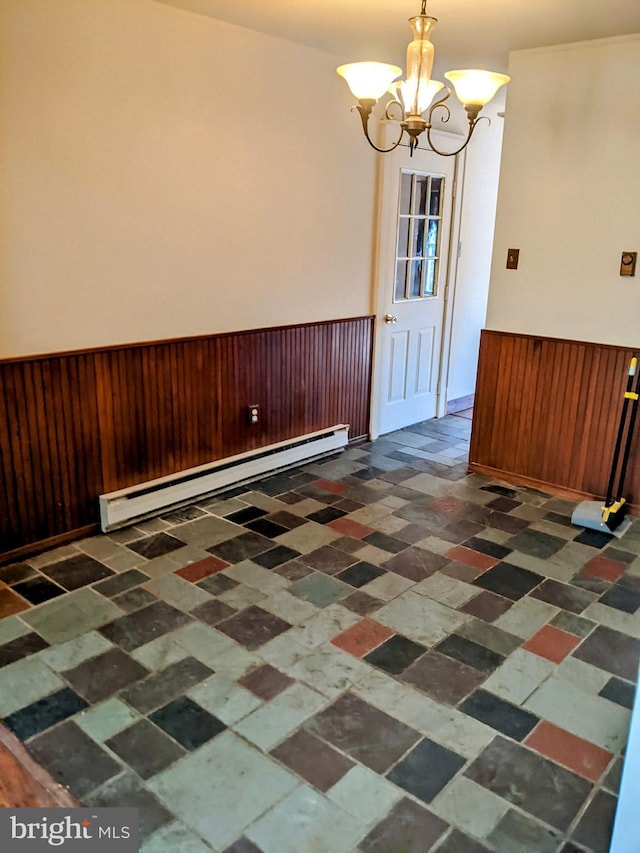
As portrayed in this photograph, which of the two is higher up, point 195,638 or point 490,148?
point 490,148

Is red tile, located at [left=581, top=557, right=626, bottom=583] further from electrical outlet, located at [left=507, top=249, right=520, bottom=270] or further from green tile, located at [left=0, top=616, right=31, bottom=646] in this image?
green tile, located at [left=0, top=616, right=31, bottom=646]

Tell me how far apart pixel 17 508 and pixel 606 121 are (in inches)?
140

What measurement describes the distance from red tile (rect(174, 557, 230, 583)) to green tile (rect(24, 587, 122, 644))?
0.36 m

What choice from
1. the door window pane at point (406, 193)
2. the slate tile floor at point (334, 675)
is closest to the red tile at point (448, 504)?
the slate tile floor at point (334, 675)

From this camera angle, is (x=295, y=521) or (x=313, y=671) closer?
(x=313, y=671)

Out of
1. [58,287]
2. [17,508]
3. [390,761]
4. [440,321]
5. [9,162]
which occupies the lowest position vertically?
[390,761]

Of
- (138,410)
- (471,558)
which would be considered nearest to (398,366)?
(471,558)

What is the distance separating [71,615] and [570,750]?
1897 millimetres

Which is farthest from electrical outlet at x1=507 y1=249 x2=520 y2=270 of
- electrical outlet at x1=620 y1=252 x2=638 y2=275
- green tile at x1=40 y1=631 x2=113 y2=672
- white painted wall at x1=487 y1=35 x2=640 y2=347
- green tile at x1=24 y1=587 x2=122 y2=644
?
green tile at x1=40 y1=631 x2=113 y2=672

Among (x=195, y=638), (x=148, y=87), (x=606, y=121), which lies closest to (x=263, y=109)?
(x=148, y=87)

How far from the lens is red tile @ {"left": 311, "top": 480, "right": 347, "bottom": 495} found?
410 centimetres

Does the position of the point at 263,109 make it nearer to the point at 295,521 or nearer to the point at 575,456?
the point at 295,521

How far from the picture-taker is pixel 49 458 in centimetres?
319

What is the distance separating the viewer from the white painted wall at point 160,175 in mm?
2893
